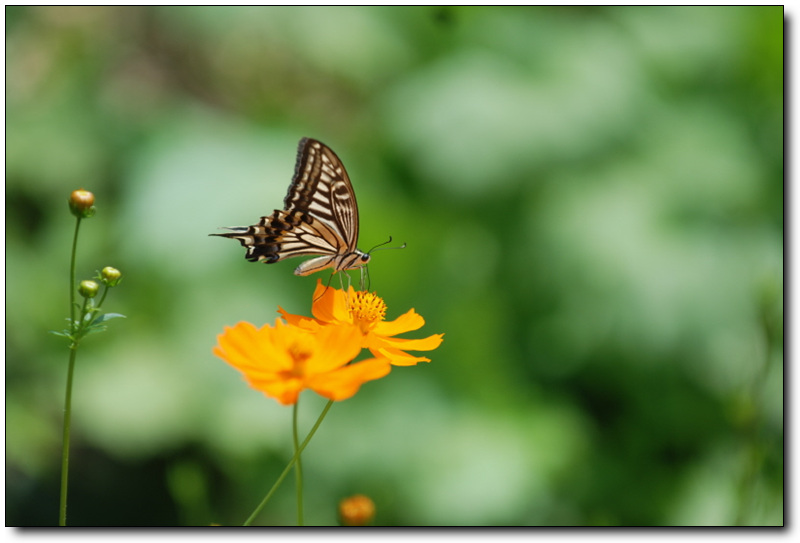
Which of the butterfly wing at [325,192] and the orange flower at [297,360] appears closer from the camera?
the orange flower at [297,360]

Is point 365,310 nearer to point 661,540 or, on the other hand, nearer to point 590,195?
point 661,540

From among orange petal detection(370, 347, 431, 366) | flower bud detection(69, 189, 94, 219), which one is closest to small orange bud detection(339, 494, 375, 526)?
orange petal detection(370, 347, 431, 366)

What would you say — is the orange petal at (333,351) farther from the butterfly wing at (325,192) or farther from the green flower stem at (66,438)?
the butterfly wing at (325,192)

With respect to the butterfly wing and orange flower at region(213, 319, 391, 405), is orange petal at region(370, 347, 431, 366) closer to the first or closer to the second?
orange flower at region(213, 319, 391, 405)

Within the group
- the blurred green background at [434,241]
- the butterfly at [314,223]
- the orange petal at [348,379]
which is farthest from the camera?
the blurred green background at [434,241]

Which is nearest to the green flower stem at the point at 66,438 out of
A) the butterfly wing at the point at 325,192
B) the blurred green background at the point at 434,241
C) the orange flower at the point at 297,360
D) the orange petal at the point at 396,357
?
the orange flower at the point at 297,360

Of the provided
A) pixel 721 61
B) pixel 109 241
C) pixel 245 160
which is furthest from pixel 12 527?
pixel 721 61

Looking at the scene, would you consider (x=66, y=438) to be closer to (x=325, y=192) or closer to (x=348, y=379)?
(x=348, y=379)

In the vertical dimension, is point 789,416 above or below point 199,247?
below
